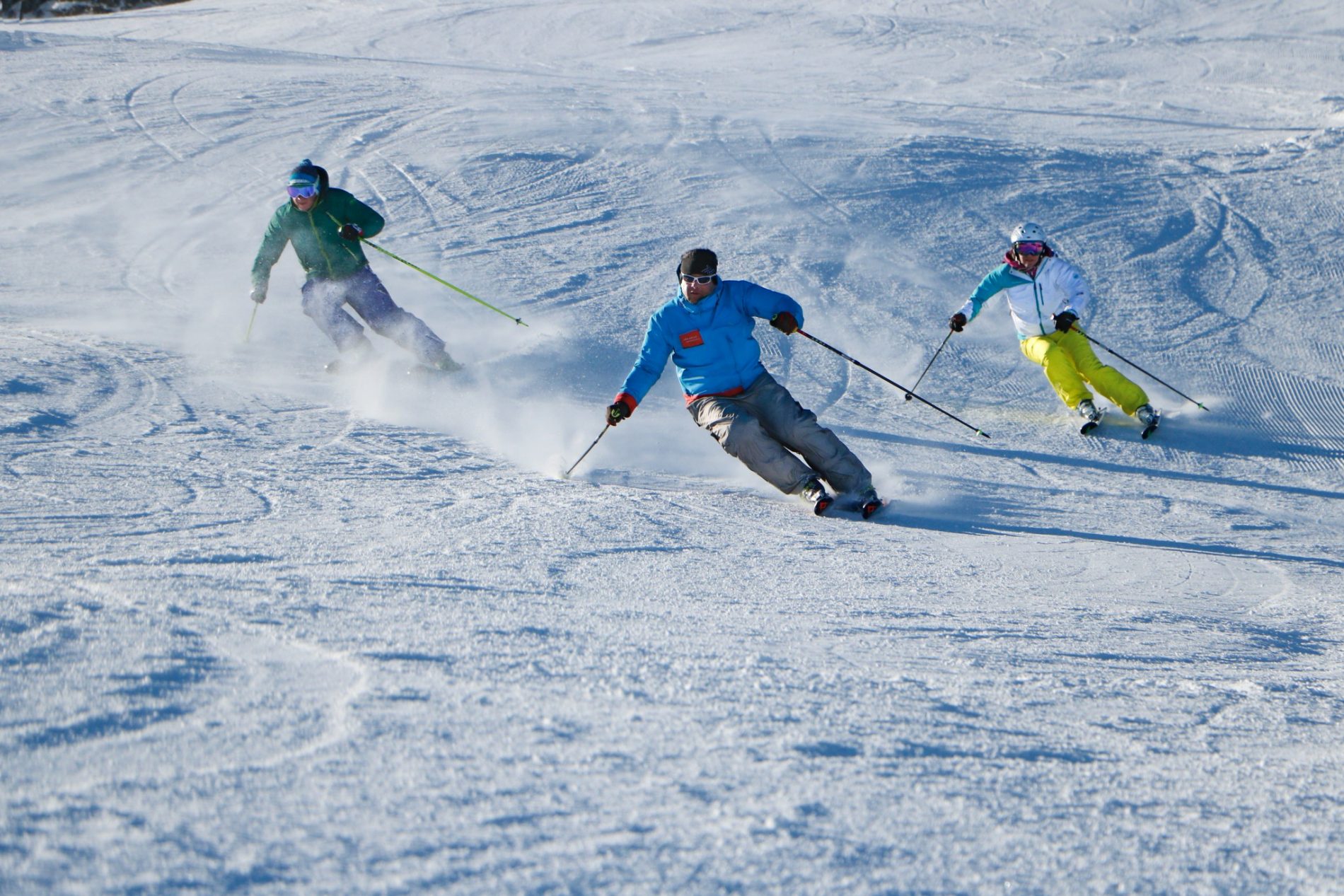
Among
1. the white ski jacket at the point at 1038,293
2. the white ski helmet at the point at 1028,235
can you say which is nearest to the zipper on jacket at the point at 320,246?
the white ski jacket at the point at 1038,293

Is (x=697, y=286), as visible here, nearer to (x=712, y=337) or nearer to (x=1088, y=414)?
(x=712, y=337)

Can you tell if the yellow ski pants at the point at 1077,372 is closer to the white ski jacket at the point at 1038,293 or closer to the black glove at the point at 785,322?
the white ski jacket at the point at 1038,293

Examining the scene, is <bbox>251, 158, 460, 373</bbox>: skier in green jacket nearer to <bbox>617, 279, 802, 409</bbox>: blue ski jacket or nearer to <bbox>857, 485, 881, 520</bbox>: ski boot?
<bbox>617, 279, 802, 409</bbox>: blue ski jacket

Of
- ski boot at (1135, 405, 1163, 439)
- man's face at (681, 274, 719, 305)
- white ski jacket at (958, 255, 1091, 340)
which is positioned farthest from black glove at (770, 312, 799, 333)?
ski boot at (1135, 405, 1163, 439)

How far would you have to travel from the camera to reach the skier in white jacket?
7715 mm

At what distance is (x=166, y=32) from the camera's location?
69.5 ft

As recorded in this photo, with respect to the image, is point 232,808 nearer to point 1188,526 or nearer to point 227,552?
point 227,552

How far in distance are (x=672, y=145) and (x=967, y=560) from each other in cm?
971

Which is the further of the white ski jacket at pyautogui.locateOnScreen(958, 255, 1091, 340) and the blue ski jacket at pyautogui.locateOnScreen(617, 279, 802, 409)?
the white ski jacket at pyautogui.locateOnScreen(958, 255, 1091, 340)

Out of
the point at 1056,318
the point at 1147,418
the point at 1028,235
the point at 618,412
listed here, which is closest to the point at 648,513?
the point at 618,412

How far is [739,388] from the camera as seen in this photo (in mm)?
6434

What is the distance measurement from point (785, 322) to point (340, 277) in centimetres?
375

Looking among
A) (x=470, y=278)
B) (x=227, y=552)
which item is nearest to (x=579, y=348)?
(x=470, y=278)

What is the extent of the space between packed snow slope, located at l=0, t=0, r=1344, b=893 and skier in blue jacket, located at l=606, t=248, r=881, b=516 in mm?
277
